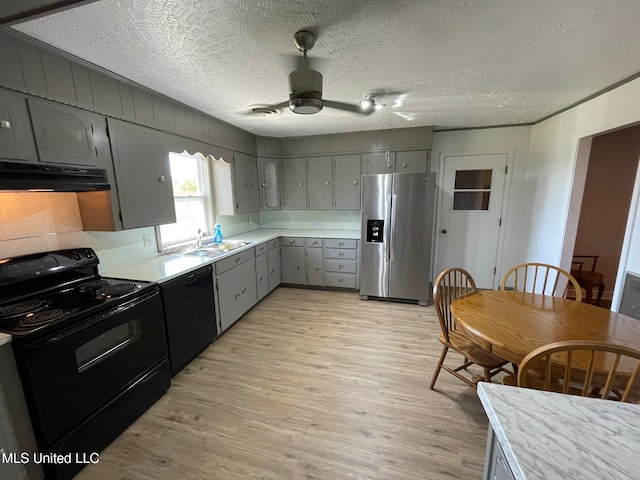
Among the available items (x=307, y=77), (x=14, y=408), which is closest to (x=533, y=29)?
(x=307, y=77)

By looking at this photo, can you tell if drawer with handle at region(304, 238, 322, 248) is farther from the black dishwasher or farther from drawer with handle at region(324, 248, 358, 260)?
the black dishwasher

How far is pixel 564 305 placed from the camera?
1.81 metres

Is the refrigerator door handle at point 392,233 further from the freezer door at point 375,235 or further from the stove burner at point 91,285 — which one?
the stove burner at point 91,285

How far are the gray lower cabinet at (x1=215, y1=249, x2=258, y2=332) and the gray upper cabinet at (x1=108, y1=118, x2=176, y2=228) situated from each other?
739 millimetres

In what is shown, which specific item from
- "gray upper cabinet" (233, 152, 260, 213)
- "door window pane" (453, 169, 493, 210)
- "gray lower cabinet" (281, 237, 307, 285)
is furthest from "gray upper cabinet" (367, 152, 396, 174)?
"gray upper cabinet" (233, 152, 260, 213)

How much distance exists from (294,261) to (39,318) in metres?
2.90

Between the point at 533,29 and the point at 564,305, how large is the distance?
1.75 meters

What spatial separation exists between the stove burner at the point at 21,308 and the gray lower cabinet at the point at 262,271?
2.05 metres

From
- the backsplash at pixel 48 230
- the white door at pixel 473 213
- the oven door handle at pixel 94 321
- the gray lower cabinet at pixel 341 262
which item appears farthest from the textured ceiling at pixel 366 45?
the gray lower cabinet at pixel 341 262

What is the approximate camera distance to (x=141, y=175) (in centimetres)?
219

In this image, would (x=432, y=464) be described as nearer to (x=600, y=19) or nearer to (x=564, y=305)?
(x=564, y=305)

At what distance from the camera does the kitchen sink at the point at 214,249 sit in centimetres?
282

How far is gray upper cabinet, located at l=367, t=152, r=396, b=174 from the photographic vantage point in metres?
3.75

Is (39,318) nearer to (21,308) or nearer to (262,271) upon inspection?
(21,308)
